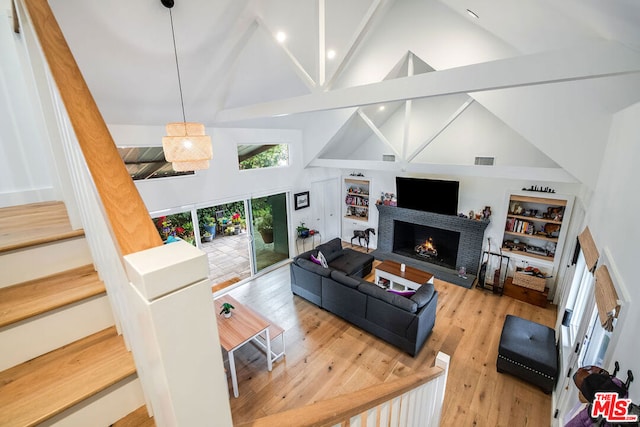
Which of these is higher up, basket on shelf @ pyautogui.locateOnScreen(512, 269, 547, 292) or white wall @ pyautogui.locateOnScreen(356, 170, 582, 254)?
white wall @ pyautogui.locateOnScreen(356, 170, 582, 254)

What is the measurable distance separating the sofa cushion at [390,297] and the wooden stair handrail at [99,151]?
3815 millimetres

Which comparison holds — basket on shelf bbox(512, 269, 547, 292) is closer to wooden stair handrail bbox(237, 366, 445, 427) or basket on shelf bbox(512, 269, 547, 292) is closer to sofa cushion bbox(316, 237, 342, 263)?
sofa cushion bbox(316, 237, 342, 263)

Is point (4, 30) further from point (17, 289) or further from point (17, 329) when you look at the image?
point (17, 329)

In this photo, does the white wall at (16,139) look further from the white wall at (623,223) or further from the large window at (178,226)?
the white wall at (623,223)

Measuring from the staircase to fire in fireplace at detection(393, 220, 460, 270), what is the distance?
21.5 feet

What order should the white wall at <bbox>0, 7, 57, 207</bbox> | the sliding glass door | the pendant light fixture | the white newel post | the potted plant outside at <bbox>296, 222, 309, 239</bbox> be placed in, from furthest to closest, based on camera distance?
the potted plant outside at <bbox>296, 222, 309, 239</bbox> < the sliding glass door < the pendant light fixture < the white wall at <bbox>0, 7, 57, 207</bbox> < the white newel post

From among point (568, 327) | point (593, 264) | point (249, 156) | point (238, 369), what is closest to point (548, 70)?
point (593, 264)

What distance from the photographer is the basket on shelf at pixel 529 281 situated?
16.5 feet

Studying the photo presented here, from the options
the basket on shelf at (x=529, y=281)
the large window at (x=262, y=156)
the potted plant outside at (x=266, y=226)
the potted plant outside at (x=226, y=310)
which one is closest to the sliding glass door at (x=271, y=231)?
the potted plant outside at (x=266, y=226)

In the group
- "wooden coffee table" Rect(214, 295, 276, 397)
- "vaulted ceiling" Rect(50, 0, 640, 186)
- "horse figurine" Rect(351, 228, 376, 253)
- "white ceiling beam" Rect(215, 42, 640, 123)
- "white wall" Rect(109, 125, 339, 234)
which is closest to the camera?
"white ceiling beam" Rect(215, 42, 640, 123)

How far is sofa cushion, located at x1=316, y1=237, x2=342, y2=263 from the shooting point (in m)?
6.02

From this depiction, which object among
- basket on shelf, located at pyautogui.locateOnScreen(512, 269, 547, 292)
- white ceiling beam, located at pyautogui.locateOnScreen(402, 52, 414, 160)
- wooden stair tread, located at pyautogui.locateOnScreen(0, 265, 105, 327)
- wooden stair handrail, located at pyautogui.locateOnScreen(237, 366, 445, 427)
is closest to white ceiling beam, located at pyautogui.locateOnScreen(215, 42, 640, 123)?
white ceiling beam, located at pyautogui.locateOnScreen(402, 52, 414, 160)

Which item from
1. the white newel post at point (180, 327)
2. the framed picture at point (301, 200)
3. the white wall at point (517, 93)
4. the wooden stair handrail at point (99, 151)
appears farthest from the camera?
the framed picture at point (301, 200)

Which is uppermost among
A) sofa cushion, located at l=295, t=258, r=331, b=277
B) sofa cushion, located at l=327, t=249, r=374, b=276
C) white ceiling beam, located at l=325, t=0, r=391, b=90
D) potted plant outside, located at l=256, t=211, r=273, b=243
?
white ceiling beam, located at l=325, t=0, r=391, b=90
